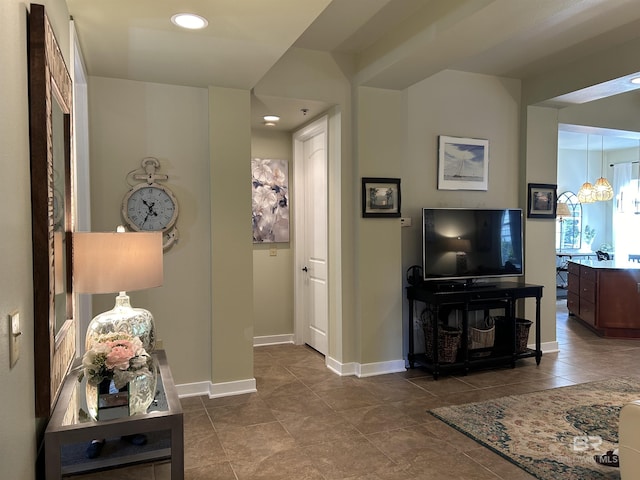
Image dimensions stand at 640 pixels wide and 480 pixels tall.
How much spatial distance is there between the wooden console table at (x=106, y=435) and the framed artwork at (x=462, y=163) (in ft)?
12.1

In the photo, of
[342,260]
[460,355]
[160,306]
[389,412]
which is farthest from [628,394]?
[160,306]

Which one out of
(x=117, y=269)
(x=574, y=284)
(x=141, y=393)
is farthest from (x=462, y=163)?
(x=141, y=393)

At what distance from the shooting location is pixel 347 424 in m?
3.34

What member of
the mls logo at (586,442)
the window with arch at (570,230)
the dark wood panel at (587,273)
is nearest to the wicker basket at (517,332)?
the mls logo at (586,442)

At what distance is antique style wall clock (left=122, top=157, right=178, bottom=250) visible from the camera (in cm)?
366

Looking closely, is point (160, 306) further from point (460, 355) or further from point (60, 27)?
point (460, 355)

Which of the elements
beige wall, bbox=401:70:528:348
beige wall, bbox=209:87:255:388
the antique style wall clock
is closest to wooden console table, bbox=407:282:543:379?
beige wall, bbox=401:70:528:348

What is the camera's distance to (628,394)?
3857 mm

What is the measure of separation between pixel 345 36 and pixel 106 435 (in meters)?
3.47

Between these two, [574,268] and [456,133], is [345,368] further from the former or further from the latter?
[574,268]

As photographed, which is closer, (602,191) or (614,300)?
(614,300)

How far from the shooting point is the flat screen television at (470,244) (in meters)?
4.48

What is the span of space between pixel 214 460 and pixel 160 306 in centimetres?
140

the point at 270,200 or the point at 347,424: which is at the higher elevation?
the point at 270,200
